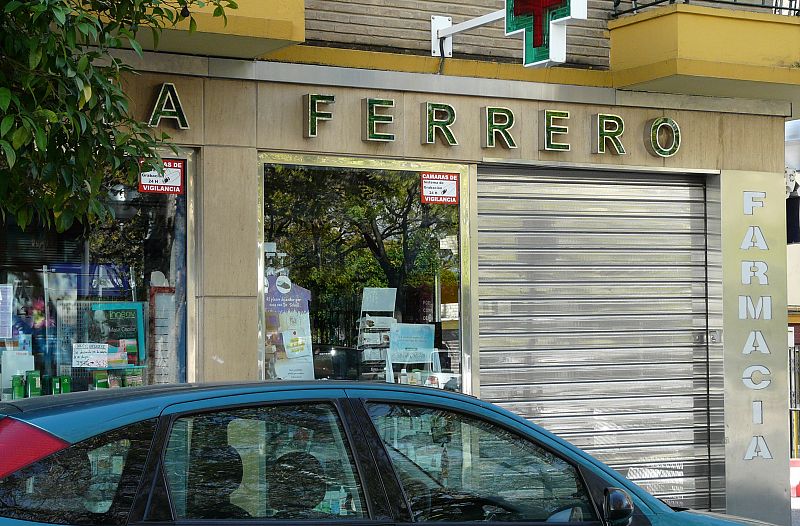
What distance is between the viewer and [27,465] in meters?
3.77

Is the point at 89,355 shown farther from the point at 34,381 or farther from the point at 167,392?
the point at 167,392

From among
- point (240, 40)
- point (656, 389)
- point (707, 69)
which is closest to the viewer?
point (240, 40)

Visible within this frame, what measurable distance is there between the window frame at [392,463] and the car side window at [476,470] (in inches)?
0.5

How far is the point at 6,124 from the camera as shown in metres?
5.29

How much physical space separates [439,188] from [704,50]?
2626mm

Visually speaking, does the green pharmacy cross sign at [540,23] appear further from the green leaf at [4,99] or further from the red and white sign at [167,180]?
the green leaf at [4,99]

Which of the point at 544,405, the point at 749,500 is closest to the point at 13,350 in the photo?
the point at 544,405

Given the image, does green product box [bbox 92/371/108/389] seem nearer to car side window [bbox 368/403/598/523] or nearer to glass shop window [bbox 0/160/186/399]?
glass shop window [bbox 0/160/186/399]

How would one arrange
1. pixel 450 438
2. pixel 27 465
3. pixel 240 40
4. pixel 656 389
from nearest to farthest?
pixel 27 465 < pixel 450 438 < pixel 240 40 < pixel 656 389

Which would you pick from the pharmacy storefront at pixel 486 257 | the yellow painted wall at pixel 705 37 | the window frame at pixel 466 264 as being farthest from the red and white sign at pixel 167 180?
the yellow painted wall at pixel 705 37

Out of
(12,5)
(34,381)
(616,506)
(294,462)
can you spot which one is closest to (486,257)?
(34,381)

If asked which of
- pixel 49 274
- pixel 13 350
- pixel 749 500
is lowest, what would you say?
pixel 749 500

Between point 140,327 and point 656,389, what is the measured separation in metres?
5.00

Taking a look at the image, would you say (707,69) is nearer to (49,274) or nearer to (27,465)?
(49,274)
